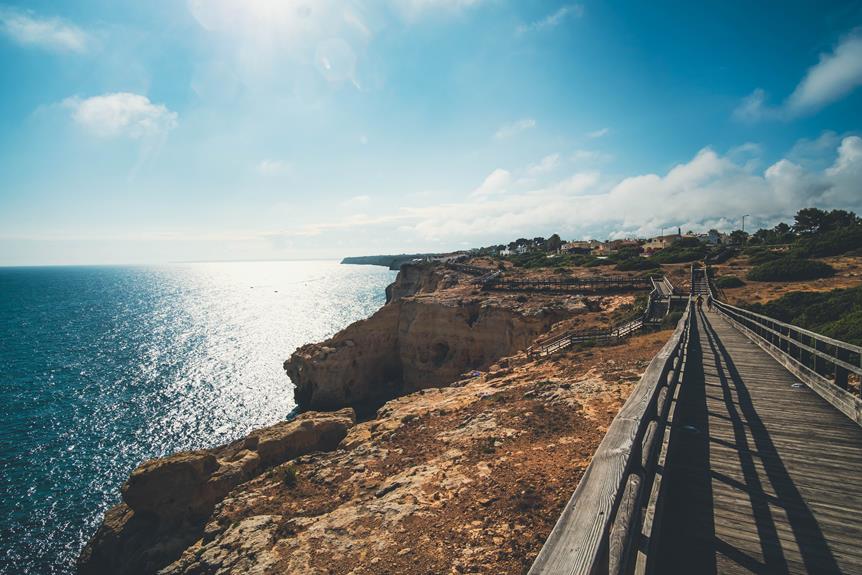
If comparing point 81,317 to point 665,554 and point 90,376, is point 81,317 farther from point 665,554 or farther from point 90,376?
point 665,554

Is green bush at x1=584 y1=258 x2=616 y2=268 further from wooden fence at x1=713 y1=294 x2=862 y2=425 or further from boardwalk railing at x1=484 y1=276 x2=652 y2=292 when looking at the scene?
wooden fence at x1=713 y1=294 x2=862 y2=425

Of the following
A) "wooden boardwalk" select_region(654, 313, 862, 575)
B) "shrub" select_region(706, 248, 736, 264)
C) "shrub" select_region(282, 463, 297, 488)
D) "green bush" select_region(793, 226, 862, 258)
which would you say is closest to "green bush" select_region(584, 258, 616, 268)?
"shrub" select_region(706, 248, 736, 264)

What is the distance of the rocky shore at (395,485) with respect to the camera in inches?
242

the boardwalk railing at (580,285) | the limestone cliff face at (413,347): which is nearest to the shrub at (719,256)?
the boardwalk railing at (580,285)

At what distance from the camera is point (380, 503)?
7660 millimetres

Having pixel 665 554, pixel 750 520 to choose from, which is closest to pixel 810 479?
pixel 750 520

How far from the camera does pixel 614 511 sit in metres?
A: 2.35

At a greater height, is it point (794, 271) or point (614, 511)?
point (794, 271)

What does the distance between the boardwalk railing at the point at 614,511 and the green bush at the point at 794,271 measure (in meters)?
44.4

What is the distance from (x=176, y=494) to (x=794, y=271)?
49718 millimetres

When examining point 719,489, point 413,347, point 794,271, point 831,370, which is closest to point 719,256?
point 794,271

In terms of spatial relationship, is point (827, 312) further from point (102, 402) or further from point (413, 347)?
point (102, 402)

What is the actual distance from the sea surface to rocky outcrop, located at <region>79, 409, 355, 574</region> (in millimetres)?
8267

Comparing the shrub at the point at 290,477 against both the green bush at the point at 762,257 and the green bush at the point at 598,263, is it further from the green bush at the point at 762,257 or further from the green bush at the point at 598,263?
the green bush at the point at 762,257
